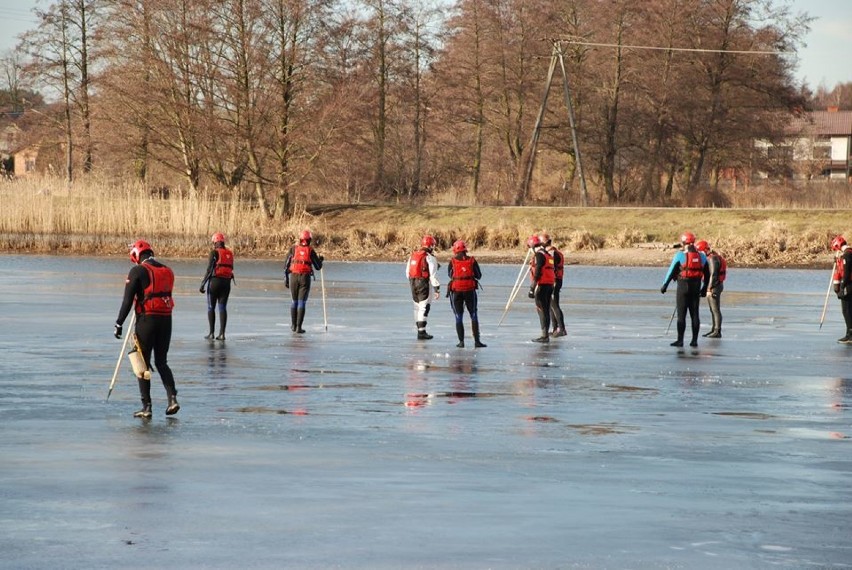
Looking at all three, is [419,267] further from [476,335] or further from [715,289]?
[715,289]

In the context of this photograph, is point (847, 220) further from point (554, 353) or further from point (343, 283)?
point (554, 353)

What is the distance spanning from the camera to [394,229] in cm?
5906

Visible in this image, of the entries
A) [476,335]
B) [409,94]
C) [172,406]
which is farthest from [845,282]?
[409,94]

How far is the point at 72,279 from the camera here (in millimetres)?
39938

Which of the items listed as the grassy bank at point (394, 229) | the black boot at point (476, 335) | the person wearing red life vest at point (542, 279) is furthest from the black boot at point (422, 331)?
the grassy bank at point (394, 229)

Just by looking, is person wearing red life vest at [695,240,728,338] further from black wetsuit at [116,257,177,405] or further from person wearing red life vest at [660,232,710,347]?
black wetsuit at [116,257,177,405]

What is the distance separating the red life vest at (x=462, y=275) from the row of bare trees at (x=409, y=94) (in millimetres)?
37987

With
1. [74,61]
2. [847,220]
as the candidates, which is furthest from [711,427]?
[74,61]

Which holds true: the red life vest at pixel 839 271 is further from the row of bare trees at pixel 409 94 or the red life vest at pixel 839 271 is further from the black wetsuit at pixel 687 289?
the row of bare trees at pixel 409 94

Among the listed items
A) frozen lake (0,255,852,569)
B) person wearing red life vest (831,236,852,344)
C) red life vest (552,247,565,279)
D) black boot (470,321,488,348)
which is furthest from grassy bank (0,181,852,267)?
A: black boot (470,321,488,348)

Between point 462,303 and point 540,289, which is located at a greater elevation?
point 540,289

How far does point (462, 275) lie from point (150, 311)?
920cm

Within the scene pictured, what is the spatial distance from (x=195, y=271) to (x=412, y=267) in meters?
21.9

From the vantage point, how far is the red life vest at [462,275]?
73.8 feet
